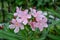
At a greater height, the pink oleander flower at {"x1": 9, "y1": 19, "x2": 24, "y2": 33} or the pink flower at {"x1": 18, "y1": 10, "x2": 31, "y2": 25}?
the pink flower at {"x1": 18, "y1": 10, "x2": 31, "y2": 25}

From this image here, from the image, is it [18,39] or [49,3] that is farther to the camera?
[49,3]

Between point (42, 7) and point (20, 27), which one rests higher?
point (20, 27)

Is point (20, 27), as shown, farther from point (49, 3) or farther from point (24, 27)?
point (49, 3)

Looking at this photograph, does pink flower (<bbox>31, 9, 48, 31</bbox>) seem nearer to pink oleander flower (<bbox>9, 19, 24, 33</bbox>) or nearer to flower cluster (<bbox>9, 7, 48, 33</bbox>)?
flower cluster (<bbox>9, 7, 48, 33</bbox>)

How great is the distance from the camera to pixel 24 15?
1769mm

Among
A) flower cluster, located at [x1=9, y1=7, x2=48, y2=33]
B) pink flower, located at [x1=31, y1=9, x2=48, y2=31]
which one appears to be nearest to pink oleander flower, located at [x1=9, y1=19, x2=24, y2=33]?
flower cluster, located at [x1=9, y1=7, x2=48, y2=33]

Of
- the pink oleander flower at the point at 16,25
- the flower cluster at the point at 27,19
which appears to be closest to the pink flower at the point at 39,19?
the flower cluster at the point at 27,19

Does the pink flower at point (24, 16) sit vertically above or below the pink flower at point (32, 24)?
above

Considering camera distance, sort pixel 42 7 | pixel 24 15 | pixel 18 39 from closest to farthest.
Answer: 1. pixel 24 15
2. pixel 18 39
3. pixel 42 7

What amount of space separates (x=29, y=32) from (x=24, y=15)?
153mm

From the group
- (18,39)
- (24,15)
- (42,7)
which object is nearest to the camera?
(24,15)

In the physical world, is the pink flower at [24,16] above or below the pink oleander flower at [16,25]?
above

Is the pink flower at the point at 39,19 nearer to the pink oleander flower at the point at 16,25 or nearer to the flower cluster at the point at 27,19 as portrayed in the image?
the flower cluster at the point at 27,19

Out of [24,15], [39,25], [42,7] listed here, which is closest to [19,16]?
[24,15]
